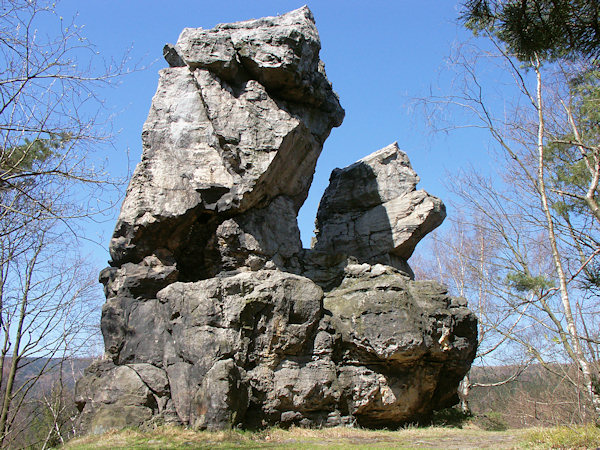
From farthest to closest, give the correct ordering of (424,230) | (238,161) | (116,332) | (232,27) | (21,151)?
1. (424,230)
2. (232,27)
3. (238,161)
4. (116,332)
5. (21,151)

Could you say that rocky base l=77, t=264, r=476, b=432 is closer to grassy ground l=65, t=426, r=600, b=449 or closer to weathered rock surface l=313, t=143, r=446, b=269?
grassy ground l=65, t=426, r=600, b=449

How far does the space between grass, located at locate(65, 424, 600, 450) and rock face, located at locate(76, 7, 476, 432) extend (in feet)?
1.38

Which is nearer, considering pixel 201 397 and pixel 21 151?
pixel 21 151

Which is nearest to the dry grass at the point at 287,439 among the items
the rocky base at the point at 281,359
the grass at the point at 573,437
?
the rocky base at the point at 281,359

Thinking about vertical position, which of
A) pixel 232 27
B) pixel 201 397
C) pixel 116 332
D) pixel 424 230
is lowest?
pixel 201 397

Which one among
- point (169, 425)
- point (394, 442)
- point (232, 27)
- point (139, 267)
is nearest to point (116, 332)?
point (139, 267)

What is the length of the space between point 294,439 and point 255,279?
374cm

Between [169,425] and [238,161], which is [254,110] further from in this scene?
[169,425]

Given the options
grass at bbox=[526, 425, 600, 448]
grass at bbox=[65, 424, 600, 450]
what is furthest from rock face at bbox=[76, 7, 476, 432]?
grass at bbox=[526, 425, 600, 448]

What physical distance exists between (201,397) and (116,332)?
3.42 m

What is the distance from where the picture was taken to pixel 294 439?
10.6 meters

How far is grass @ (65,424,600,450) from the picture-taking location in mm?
9695

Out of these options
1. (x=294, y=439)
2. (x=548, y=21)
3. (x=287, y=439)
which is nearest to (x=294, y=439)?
(x=294, y=439)

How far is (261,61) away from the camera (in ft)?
49.5
